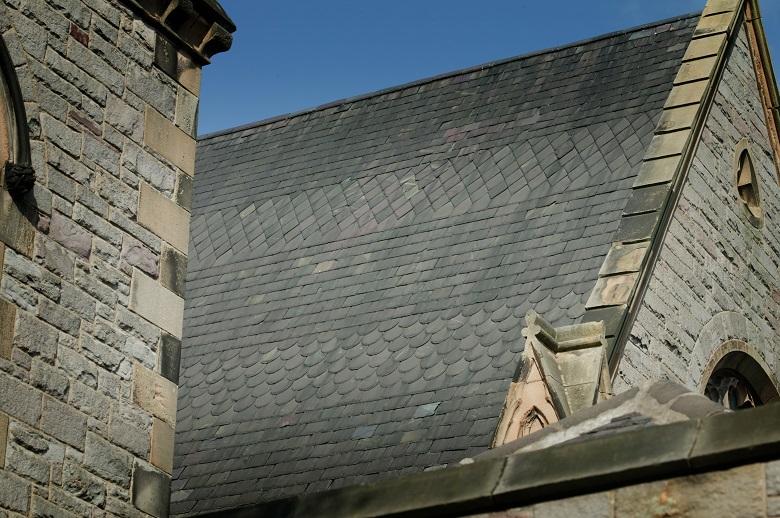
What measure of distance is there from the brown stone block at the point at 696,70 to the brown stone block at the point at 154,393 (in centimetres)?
767

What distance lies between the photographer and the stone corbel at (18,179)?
8.98 m

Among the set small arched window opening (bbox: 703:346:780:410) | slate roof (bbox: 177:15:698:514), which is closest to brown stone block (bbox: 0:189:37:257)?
slate roof (bbox: 177:15:698:514)

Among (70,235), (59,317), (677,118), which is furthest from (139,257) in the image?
(677,118)

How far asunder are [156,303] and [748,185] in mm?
8527

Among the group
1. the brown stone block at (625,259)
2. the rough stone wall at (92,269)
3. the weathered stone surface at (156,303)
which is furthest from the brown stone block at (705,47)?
the weathered stone surface at (156,303)

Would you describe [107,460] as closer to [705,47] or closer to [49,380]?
[49,380]

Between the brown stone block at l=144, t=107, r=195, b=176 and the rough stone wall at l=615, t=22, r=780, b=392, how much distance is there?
4077 mm

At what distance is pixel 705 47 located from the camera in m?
16.1

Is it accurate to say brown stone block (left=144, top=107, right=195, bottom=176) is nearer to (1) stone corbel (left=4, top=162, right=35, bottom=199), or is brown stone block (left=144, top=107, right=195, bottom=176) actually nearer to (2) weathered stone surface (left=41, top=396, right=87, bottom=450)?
(1) stone corbel (left=4, top=162, right=35, bottom=199)

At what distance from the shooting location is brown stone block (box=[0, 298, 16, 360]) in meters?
8.66

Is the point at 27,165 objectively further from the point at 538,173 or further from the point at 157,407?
the point at 538,173

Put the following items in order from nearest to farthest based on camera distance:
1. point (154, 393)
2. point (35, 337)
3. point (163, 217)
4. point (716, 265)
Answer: point (35, 337) → point (154, 393) → point (163, 217) → point (716, 265)

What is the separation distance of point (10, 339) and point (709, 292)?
7.94 metres

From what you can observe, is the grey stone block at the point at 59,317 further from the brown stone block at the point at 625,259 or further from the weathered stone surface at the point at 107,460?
the brown stone block at the point at 625,259
